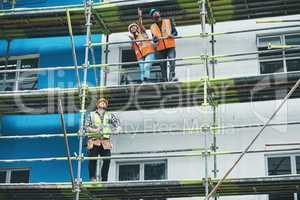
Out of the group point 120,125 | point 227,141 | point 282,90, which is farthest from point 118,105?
point 282,90

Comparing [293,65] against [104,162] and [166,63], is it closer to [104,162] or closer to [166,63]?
[166,63]

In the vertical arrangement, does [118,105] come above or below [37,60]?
below

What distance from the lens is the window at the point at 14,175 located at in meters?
14.4

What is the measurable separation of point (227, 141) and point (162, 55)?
212 centimetres

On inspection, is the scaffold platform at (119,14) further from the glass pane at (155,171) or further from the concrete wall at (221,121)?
the glass pane at (155,171)

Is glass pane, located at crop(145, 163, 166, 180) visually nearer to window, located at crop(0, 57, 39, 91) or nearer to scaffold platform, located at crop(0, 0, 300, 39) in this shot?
scaffold platform, located at crop(0, 0, 300, 39)

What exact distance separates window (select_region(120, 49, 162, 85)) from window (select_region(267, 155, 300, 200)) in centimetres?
279

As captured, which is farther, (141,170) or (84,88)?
(141,170)

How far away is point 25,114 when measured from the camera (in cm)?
1453

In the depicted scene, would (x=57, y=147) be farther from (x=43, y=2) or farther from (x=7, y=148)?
(x=43, y=2)

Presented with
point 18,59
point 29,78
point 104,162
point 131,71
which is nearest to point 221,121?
point 131,71

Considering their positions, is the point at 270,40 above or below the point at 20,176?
above

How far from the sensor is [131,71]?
48.2 feet

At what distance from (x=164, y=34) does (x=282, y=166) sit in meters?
3.41
